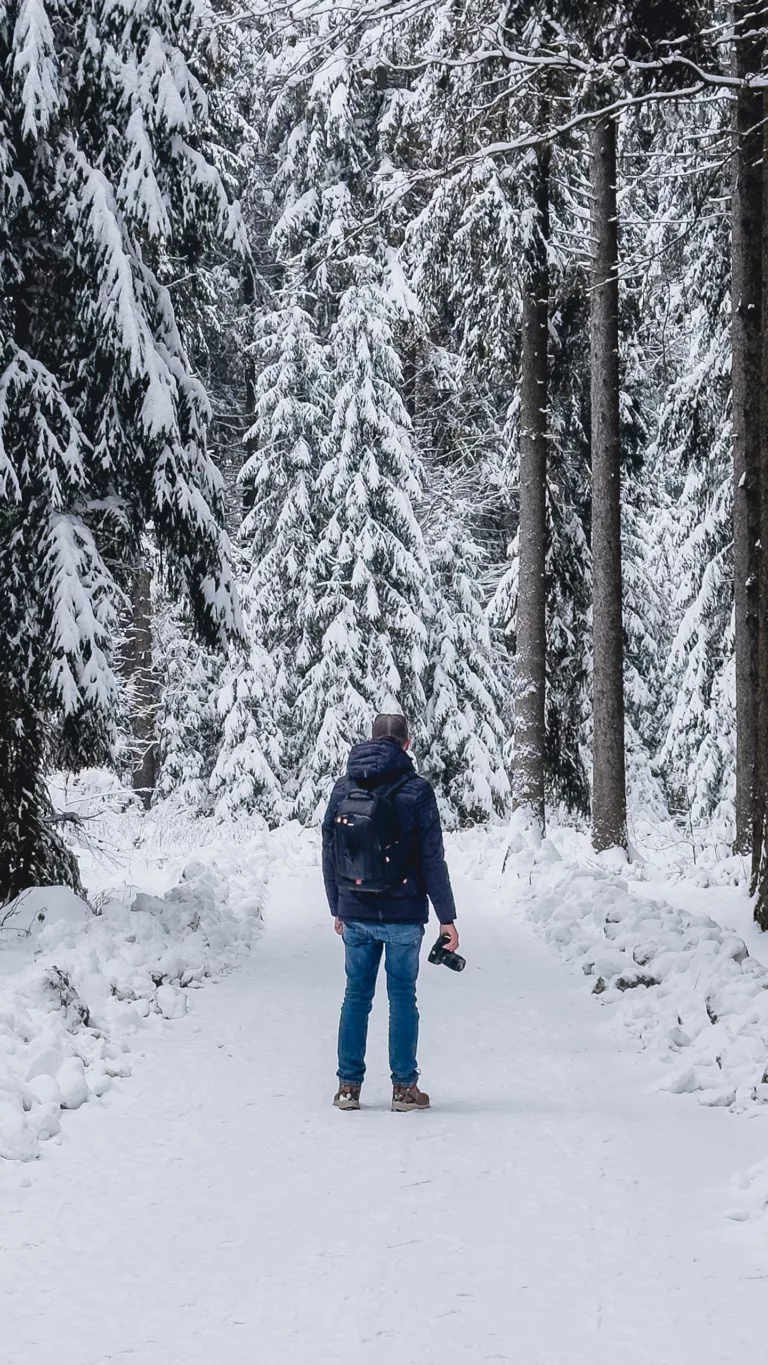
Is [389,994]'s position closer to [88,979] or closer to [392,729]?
[392,729]

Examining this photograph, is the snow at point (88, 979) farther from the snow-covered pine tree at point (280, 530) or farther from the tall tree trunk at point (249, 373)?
A: the tall tree trunk at point (249, 373)

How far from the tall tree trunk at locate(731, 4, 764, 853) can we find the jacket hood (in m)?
6.31

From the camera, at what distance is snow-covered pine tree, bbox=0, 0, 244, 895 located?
870cm

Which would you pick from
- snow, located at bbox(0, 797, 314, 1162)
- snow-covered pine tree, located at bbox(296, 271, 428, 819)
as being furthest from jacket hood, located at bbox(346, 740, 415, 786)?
snow-covered pine tree, located at bbox(296, 271, 428, 819)

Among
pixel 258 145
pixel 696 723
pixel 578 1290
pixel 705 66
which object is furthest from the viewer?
pixel 258 145

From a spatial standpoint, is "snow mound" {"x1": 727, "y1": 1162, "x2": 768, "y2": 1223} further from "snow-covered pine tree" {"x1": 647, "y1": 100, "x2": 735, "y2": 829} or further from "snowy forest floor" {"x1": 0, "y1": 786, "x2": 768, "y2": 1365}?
"snow-covered pine tree" {"x1": 647, "y1": 100, "x2": 735, "y2": 829}

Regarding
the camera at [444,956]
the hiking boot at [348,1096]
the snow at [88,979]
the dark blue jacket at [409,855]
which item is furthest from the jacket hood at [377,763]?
the snow at [88,979]

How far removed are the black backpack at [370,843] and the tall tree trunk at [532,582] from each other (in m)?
9.73

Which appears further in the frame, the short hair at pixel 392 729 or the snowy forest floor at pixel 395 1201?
the short hair at pixel 392 729

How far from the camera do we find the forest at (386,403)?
8.88 metres

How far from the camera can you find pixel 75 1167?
16.3 feet

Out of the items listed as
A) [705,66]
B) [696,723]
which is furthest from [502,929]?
[696,723]

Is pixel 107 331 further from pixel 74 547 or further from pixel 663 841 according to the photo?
pixel 663 841

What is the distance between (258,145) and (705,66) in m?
18.9
